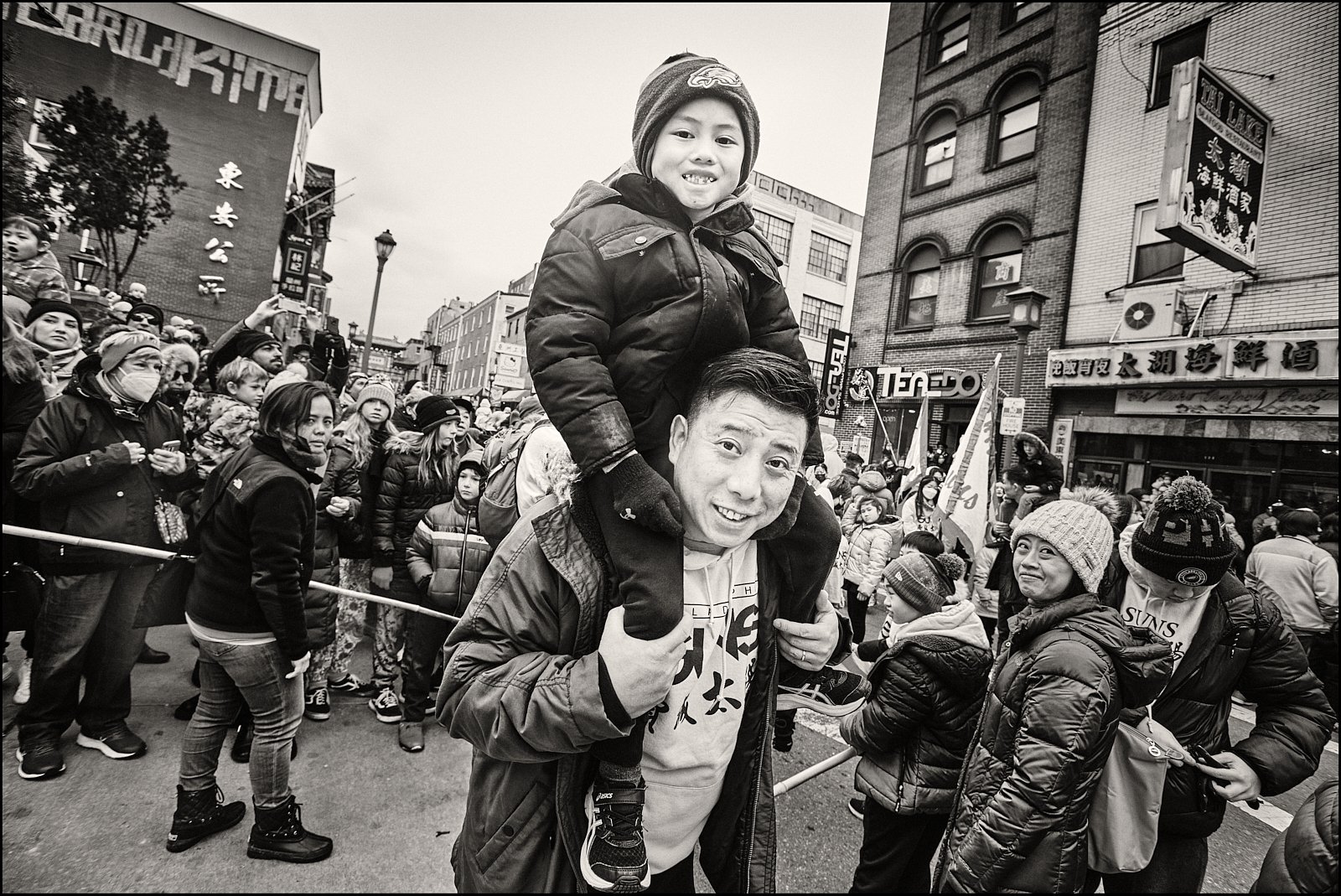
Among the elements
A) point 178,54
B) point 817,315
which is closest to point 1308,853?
point 817,315

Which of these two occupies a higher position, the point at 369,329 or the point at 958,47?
the point at 958,47

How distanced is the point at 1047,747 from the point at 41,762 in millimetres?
4808

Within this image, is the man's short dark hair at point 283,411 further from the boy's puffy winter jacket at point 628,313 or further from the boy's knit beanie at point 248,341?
the boy's knit beanie at point 248,341

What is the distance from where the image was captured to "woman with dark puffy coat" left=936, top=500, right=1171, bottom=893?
6.40 feet

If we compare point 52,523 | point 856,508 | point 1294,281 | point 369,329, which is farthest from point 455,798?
point 1294,281

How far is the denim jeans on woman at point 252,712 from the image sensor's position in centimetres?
286

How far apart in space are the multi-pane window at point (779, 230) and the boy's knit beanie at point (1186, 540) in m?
32.8

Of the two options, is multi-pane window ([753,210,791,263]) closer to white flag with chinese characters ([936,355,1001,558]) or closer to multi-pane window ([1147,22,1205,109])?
multi-pane window ([1147,22,1205,109])

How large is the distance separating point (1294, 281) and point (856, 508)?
9510 millimetres

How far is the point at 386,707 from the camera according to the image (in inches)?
179

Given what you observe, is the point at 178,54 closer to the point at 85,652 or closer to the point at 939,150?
the point at 939,150

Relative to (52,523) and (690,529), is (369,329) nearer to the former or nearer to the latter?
(52,523)

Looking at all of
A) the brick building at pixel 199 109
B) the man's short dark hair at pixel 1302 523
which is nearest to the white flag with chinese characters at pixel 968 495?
the man's short dark hair at pixel 1302 523

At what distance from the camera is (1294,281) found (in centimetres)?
1080
